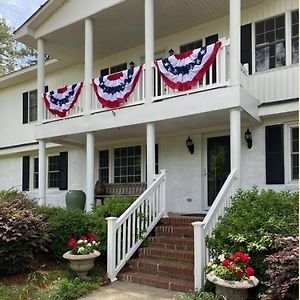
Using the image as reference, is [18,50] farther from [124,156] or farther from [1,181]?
[124,156]

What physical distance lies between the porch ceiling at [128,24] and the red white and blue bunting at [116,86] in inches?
70.4

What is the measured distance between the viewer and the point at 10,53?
120ft

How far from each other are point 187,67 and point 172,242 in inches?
161

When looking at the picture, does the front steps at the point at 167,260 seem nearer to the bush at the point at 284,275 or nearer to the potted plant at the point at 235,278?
the potted plant at the point at 235,278

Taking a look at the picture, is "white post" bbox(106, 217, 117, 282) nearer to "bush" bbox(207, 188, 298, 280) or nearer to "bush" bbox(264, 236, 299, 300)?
"bush" bbox(207, 188, 298, 280)

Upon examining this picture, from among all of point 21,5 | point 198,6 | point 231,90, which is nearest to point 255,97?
point 231,90

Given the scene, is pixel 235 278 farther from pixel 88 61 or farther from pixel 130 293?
pixel 88 61

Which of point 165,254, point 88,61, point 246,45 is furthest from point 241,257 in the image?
point 88,61

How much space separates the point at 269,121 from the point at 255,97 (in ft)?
2.33

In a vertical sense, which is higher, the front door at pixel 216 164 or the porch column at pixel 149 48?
the porch column at pixel 149 48

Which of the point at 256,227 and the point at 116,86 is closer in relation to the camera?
the point at 256,227

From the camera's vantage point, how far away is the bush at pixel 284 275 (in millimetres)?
5293

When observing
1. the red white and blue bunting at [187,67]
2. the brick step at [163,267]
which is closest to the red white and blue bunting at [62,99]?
the red white and blue bunting at [187,67]

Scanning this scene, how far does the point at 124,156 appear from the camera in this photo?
1366cm
